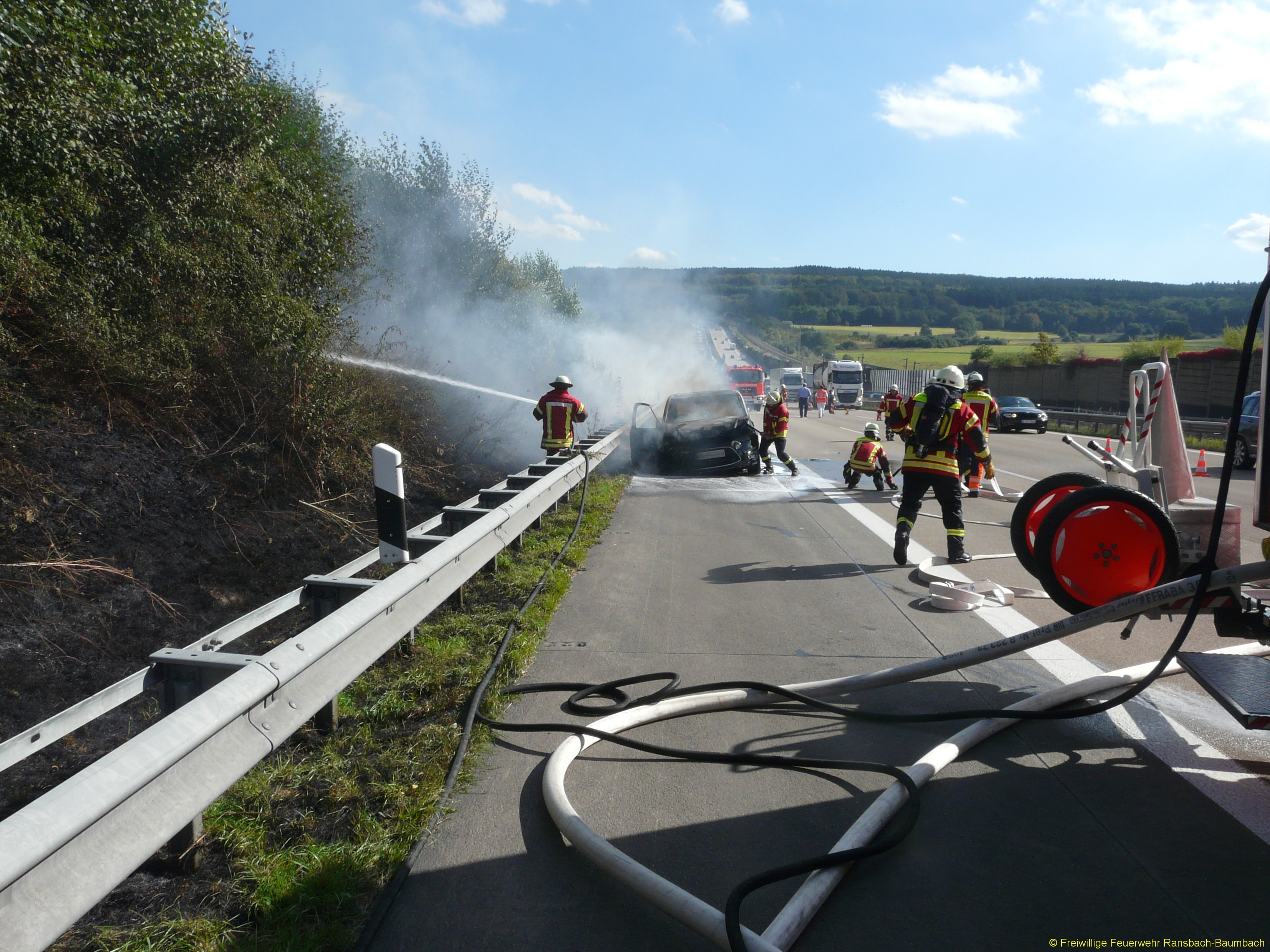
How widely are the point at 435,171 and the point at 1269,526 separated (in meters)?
31.2

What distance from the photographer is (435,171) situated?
3077 centimetres

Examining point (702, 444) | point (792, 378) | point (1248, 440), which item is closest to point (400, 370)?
point (702, 444)

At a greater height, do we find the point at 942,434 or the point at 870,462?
the point at 942,434

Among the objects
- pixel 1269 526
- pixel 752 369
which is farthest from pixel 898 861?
pixel 752 369

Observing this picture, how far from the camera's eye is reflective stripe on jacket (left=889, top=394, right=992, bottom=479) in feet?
25.6

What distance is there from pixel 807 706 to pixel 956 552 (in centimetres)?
408

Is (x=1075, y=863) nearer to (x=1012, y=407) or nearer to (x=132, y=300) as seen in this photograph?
(x=132, y=300)

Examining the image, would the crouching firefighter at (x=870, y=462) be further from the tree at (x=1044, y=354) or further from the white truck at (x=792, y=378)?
the tree at (x=1044, y=354)

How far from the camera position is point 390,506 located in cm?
447

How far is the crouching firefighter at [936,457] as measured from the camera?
770 cm

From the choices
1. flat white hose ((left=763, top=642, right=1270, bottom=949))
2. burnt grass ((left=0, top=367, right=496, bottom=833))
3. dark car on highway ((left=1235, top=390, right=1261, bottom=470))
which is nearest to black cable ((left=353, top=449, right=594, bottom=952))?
flat white hose ((left=763, top=642, right=1270, bottom=949))

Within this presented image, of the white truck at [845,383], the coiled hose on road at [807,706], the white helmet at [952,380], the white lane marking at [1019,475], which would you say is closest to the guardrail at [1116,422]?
the white lane marking at [1019,475]

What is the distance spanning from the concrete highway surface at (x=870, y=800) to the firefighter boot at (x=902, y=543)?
163cm

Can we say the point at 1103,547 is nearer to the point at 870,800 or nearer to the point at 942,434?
the point at 870,800
